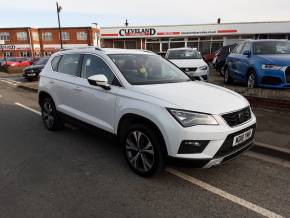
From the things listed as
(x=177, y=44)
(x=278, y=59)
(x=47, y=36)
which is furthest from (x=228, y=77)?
(x=47, y=36)

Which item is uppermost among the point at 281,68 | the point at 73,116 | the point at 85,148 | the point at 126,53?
the point at 126,53

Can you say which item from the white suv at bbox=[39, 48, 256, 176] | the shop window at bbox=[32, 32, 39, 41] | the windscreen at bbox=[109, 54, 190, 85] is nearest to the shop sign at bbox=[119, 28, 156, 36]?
the shop window at bbox=[32, 32, 39, 41]

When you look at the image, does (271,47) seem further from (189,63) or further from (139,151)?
(139,151)

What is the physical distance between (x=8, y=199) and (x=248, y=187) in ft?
10.1

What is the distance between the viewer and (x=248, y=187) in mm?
3736

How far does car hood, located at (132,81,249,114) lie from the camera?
3530 mm

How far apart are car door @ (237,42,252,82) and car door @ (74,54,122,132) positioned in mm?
5233

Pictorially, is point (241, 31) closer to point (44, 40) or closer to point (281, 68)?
point (281, 68)

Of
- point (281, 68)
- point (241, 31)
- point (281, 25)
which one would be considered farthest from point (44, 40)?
point (281, 68)

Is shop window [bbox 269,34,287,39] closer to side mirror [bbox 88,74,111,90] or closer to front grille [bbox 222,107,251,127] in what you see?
front grille [bbox 222,107,251,127]

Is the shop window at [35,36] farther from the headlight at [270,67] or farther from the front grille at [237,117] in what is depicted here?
the front grille at [237,117]

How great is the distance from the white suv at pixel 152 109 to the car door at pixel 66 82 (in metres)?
0.02

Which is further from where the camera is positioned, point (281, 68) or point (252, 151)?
point (281, 68)

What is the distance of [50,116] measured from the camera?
6367 mm
